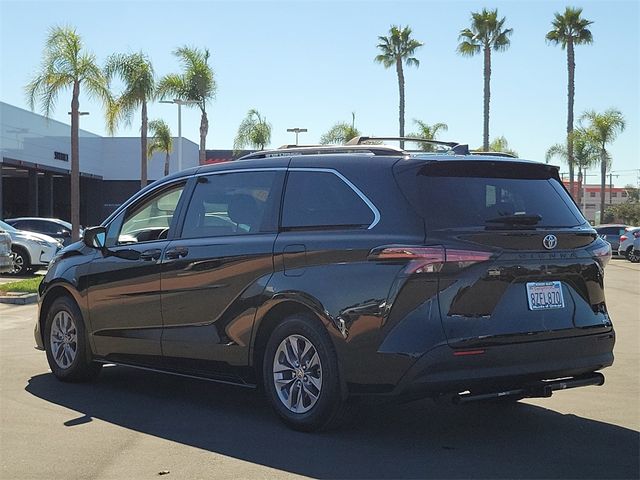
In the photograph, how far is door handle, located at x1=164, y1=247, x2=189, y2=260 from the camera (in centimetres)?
704

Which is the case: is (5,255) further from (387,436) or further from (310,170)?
(387,436)

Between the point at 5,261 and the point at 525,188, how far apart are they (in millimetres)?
12911

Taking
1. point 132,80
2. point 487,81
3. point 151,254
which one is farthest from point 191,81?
point 151,254

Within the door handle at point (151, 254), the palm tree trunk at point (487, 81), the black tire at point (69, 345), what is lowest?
the black tire at point (69, 345)

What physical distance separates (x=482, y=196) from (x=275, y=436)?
2154 mm

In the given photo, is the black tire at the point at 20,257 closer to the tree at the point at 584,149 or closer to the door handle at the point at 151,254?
the door handle at the point at 151,254

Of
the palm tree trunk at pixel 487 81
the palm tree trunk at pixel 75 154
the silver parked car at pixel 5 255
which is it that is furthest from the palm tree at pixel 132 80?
the palm tree trunk at pixel 487 81

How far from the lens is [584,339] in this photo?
6.03 m

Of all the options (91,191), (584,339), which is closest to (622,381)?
(584,339)

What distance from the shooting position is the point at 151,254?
24.2 ft

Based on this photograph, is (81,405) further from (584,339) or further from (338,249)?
(584,339)

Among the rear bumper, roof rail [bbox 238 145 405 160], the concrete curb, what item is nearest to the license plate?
the rear bumper

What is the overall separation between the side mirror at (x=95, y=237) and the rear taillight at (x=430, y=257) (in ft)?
10.9

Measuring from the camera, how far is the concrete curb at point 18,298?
52.3ft
